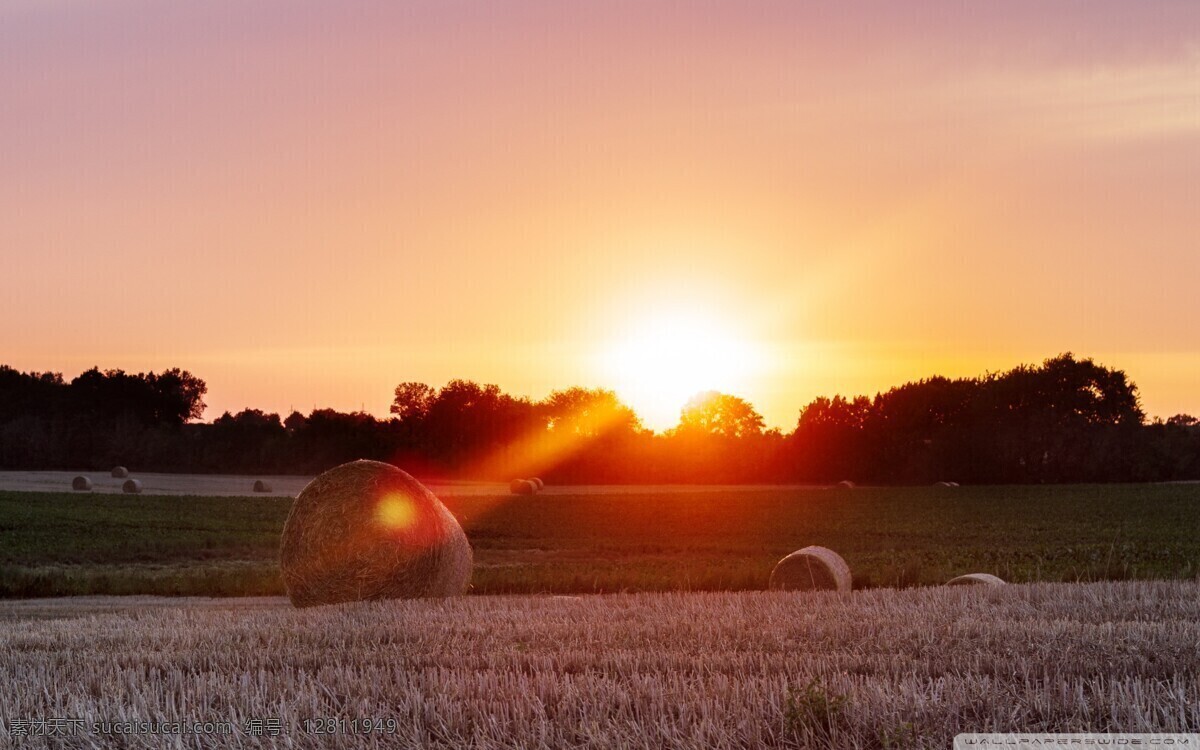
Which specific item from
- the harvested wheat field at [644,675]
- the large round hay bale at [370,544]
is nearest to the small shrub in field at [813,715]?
the harvested wheat field at [644,675]

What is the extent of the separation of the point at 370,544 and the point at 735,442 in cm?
5930

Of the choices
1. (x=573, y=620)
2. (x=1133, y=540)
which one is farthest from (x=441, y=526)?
(x=1133, y=540)

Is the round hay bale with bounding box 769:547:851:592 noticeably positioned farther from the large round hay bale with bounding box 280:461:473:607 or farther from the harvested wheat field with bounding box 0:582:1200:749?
the harvested wheat field with bounding box 0:582:1200:749

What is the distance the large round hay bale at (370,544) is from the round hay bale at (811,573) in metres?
4.56

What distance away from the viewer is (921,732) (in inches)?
180

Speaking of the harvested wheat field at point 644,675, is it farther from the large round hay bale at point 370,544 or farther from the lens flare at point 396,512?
the lens flare at point 396,512

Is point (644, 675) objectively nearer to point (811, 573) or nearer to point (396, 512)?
point (396, 512)

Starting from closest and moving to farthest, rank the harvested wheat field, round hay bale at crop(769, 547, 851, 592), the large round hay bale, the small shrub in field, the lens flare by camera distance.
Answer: the small shrub in field
the harvested wheat field
the large round hay bale
the lens flare
round hay bale at crop(769, 547, 851, 592)

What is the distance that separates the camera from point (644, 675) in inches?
234

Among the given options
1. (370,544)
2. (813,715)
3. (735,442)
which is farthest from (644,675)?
(735,442)

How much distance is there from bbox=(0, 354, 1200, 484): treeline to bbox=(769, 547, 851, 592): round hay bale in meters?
54.4

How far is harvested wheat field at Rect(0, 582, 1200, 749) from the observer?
4742 mm

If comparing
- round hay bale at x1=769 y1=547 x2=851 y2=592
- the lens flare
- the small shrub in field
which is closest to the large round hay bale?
the lens flare

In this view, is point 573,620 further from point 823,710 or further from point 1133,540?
point 1133,540
